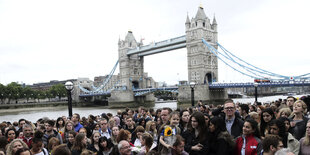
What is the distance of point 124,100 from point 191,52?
55.0ft

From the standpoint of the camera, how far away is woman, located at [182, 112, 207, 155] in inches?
132

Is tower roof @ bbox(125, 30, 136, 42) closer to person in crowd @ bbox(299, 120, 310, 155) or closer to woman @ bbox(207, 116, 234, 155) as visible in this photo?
woman @ bbox(207, 116, 234, 155)

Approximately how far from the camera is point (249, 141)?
344 centimetres

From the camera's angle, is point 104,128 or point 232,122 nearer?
point 232,122

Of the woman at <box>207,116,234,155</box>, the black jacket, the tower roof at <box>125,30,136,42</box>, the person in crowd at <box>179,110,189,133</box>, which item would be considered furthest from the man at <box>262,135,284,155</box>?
the tower roof at <box>125,30,136,42</box>

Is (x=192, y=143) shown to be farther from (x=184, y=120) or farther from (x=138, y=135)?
(x=138, y=135)

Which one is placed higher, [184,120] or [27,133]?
[184,120]

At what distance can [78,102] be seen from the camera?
60781mm

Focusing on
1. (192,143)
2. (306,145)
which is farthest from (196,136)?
(306,145)

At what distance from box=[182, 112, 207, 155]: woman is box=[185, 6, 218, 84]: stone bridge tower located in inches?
1444

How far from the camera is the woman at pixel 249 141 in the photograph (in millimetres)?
3365

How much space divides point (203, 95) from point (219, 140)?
3350 cm

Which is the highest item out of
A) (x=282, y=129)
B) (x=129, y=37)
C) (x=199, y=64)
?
(x=129, y=37)

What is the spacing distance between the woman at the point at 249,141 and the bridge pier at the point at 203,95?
32.9 m
